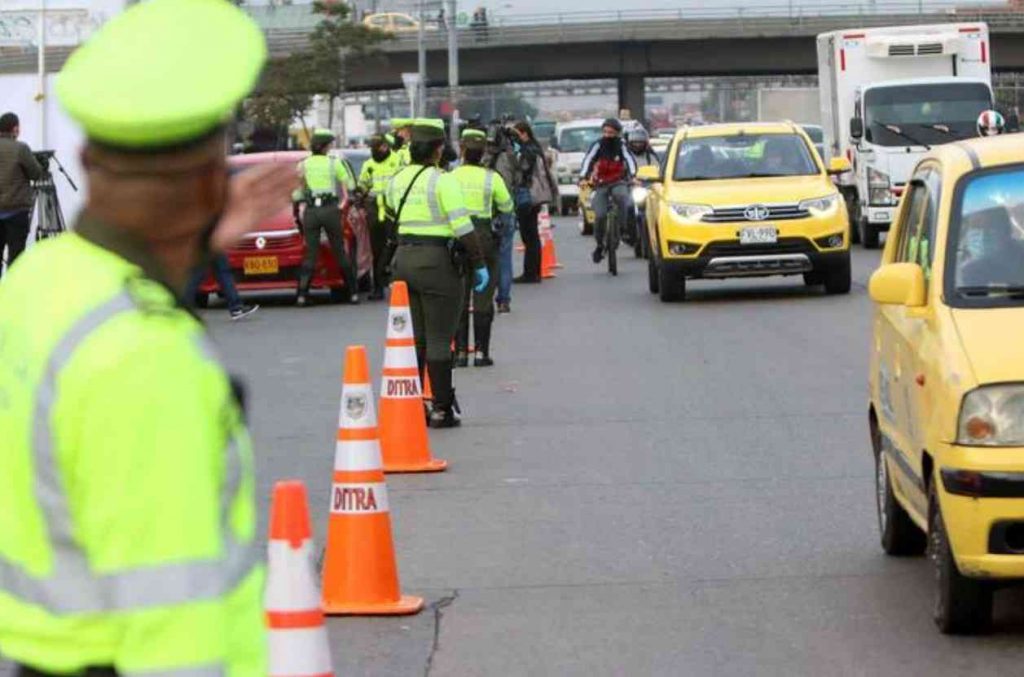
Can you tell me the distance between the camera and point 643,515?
34.0ft

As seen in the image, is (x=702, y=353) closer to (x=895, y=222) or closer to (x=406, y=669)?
(x=895, y=222)

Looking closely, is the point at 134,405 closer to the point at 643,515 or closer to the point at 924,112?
the point at 643,515

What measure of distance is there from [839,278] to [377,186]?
15.7 feet

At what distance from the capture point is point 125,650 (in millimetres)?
2537

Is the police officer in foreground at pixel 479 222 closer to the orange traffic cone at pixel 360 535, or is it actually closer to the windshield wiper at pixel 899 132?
the orange traffic cone at pixel 360 535

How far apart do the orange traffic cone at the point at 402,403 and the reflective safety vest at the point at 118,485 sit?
8968 mm

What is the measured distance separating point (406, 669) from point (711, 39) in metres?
80.5

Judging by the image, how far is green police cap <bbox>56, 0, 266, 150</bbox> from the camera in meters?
2.58

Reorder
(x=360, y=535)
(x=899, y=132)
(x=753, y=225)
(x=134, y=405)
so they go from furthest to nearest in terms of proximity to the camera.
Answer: (x=899, y=132)
(x=753, y=225)
(x=360, y=535)
(x=134, y=405)

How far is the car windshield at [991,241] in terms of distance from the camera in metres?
7.95

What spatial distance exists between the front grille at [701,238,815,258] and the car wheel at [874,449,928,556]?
13.9 m

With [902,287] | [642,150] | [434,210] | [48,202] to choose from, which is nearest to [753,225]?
[642,150]

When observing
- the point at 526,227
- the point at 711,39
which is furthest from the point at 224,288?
the point at 711,39

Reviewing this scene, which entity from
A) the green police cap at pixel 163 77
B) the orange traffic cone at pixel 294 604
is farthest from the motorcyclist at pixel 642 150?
the green police cap at pixel 163 77
